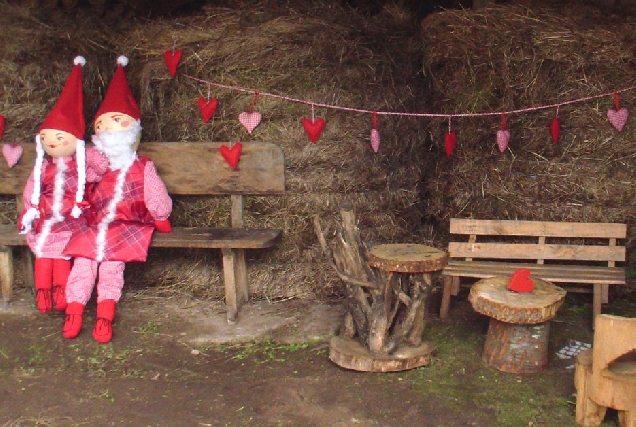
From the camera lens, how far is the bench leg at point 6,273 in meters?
5.24

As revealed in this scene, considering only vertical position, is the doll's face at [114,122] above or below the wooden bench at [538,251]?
above

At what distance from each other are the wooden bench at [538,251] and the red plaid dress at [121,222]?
2.06m

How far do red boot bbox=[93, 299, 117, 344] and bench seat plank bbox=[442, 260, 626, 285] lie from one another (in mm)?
2195

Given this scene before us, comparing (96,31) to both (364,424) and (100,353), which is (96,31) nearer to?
(100,353)

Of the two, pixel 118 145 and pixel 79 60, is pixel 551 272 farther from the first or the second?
pixel 79 60

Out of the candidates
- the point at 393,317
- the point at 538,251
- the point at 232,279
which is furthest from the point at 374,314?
the point at 538,251

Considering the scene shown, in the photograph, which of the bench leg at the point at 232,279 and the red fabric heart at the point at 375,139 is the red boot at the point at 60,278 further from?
the red fabric heart at the point at 375,139

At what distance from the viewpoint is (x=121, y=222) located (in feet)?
16.3

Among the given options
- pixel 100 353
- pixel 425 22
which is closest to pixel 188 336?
pixel 100 353

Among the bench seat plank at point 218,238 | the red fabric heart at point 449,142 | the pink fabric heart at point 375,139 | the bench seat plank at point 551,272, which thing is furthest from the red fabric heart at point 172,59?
the bench seat plank at point 551,272

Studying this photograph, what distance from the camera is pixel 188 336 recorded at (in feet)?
15.6

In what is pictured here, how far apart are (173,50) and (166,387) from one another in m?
2.44

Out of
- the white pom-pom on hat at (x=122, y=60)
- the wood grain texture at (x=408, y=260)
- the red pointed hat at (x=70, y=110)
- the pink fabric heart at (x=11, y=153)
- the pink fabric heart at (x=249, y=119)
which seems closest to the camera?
the wood grain texture at (x=408, y=260)

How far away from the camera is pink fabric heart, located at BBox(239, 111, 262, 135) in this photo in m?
5.08
